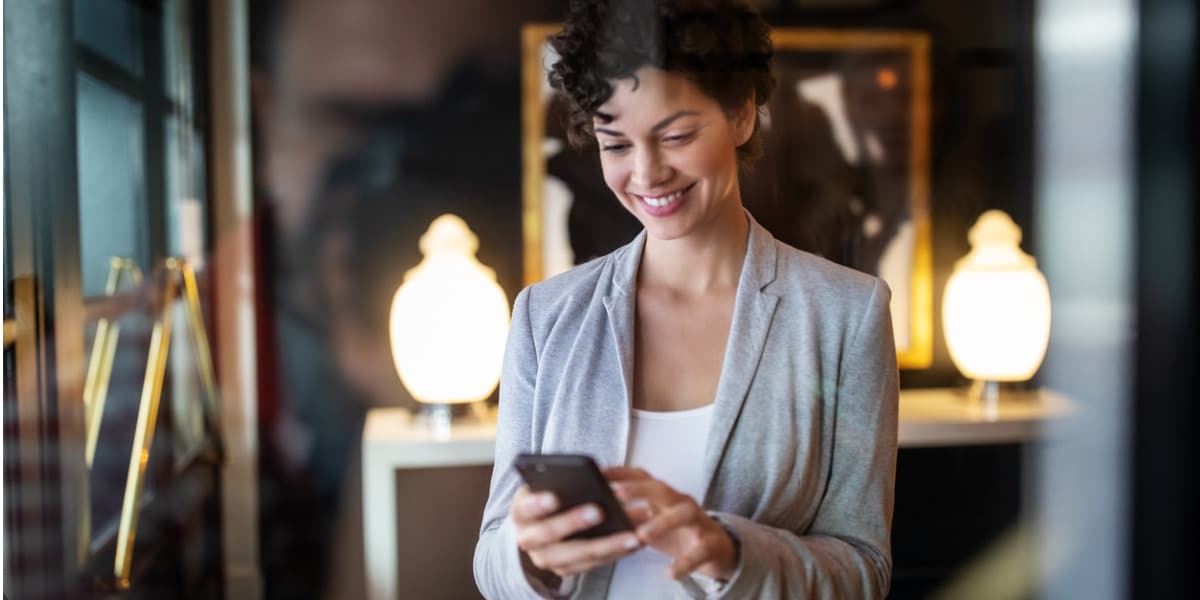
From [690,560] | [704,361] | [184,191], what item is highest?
[184,191]

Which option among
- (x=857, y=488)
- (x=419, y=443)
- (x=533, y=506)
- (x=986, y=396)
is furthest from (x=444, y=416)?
(x=986, y=396)

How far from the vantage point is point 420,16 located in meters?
0.61

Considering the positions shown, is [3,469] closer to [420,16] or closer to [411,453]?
[411,453]

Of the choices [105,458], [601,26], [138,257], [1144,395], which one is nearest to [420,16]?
[601,26]

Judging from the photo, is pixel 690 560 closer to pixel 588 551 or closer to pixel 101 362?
pixel 588 551

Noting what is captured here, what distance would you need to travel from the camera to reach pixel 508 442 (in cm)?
58

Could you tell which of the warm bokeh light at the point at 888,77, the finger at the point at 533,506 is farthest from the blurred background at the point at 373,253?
the finger at the point at 533,506

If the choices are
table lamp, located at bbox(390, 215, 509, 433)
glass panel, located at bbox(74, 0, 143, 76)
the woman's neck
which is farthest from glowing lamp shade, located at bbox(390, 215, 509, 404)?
glass panel, located at bbox(74, 0, 143, 76)

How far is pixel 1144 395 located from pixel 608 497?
1.73ft

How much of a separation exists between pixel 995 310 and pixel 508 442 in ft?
1.12

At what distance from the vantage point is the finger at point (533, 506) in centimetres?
49

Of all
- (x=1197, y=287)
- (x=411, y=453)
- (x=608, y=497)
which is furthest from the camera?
(x=1197, y=287)

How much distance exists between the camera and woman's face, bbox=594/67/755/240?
526 mm

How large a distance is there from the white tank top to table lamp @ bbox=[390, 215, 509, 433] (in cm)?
11
